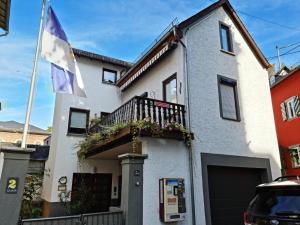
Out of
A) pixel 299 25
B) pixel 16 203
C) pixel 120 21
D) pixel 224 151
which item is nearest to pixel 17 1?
pixel 120 21

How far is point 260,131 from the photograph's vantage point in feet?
36.7

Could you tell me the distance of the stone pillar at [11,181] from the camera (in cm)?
556

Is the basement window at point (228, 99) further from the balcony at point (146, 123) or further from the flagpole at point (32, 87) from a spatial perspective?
the flagpole at point (32, 87)

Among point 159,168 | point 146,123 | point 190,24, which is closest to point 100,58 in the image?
point 190,24

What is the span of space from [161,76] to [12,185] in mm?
7521

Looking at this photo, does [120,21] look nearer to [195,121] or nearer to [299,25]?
[195,121]

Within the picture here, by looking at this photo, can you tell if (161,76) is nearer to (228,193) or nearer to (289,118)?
(228,193)

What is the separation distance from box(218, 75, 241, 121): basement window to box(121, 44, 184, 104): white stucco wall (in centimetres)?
202

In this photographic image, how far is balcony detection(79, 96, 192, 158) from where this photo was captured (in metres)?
7.87

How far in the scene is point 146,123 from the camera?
785 centimetres

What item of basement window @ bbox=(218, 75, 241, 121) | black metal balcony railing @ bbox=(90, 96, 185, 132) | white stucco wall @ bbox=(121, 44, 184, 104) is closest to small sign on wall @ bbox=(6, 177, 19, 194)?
black metal balcony railing @ bbox=(90, 96, 185, 132)

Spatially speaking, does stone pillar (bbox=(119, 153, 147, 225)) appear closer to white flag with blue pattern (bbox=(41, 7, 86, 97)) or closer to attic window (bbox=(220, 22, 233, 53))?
white flag with blue pattern (bbox=(41, 7, 86, 97))

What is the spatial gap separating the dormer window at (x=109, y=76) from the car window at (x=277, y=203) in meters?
11.9

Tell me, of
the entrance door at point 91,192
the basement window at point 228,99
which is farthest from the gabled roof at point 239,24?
the entrance door at point 91,192
